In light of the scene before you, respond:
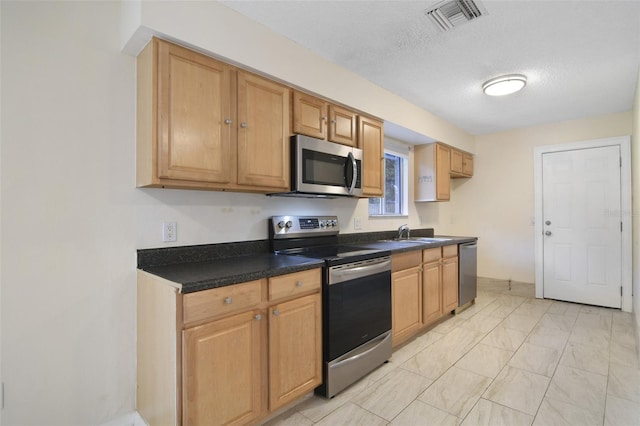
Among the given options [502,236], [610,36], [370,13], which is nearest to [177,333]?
[370,13]

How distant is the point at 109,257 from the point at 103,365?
580 mm

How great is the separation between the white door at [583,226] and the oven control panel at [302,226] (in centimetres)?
323

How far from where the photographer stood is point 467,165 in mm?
4754

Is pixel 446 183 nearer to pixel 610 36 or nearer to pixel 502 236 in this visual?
pixel 502 236

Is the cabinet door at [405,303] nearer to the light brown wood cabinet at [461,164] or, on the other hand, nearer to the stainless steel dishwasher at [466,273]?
the stainless steel dishwasher at [466,273]

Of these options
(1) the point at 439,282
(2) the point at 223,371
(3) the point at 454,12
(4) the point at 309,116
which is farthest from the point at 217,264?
(1) the point at 439,282

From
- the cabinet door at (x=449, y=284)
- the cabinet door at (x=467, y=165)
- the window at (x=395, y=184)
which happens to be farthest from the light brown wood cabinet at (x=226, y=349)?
the cabinet door at (x=467, y=165)

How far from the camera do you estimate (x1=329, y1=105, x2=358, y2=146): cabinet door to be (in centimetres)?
256

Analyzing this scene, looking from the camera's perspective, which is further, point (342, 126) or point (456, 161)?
point (456, 161)

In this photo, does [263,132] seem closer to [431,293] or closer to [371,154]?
[371,154]

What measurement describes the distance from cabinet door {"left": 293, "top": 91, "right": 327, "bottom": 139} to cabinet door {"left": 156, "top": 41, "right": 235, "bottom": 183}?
1.76 feet

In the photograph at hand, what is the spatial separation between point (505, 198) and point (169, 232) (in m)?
4.53

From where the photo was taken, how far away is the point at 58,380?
1576 mm

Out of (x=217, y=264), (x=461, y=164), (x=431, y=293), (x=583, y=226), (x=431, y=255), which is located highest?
(x=461, y=164)
